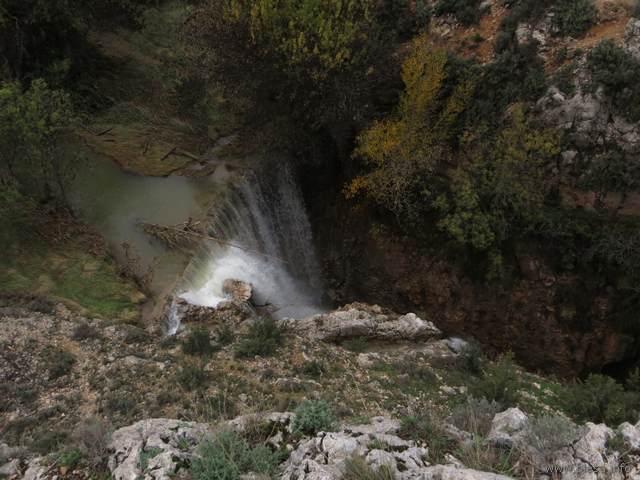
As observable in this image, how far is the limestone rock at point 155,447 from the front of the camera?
5.46 metres

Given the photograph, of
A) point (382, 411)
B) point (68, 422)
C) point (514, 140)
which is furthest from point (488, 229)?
point (68, 422)

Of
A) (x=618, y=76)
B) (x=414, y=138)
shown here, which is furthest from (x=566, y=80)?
(x=414, y=138)

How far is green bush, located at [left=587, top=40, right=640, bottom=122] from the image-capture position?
540 inches

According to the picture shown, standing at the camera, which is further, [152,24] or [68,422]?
[152,24]

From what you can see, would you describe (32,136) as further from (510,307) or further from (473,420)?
(510,307)

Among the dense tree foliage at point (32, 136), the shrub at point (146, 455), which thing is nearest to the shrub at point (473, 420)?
the shrub at point (146, 455)

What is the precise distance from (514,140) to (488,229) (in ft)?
9.25

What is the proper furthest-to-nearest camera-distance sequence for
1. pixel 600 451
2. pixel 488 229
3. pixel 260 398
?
pixel 488 229
pixel 260 398
pixel 600 451

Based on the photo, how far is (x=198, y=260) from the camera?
15.0 m

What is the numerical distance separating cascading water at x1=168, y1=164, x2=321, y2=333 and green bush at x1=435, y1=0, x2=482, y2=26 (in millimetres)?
8642

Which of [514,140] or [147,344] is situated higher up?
[514,140]

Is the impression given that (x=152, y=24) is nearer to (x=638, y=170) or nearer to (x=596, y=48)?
(x=596, y=48)

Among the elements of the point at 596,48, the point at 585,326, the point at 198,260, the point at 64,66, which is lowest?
the point at 585,326

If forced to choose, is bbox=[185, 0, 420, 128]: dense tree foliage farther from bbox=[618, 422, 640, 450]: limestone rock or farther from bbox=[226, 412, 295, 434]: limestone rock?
bbox=[618, 422, 640, 450]: limestone rock
